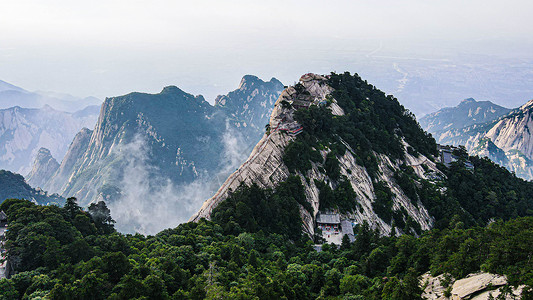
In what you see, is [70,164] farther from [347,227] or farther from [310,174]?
[347,227]

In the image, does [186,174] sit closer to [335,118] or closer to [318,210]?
[335,118]

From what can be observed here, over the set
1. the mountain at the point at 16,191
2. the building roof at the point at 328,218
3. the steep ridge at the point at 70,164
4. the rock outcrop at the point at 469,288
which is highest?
the steep ridge at the point at 70,164

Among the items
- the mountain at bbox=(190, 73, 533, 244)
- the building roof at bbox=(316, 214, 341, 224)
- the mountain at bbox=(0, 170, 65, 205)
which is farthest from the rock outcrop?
the mountain at bbox=(0, 170, 65, 205)

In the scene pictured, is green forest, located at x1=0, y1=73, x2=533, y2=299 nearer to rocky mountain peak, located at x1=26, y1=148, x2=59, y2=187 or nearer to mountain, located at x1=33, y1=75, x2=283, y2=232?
mountain, located at x1=33, y1=75, x2=283, y2=232

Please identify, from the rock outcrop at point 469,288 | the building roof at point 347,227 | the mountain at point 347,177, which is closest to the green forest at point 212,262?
the rock outcrop at point 469,288

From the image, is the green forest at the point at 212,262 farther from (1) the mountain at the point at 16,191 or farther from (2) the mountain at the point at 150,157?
(1) the mountain at the point at 16,191

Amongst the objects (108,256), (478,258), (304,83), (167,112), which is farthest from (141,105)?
(478,258)
